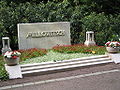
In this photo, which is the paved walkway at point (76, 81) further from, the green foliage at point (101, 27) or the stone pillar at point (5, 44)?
the green foliage at point (101, 27)

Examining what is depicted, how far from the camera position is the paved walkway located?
20.2ft

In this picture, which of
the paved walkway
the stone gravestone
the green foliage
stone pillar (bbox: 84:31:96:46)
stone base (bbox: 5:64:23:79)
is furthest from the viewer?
the green foliage

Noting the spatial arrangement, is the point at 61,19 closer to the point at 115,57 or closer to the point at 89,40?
the point at 89,40

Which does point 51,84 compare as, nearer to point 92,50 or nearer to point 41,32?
point 92,50

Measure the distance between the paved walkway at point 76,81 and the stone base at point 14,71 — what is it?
29 centimetres

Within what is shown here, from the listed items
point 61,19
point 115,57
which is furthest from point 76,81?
point 61,19

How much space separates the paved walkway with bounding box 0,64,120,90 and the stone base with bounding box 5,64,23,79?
294mm

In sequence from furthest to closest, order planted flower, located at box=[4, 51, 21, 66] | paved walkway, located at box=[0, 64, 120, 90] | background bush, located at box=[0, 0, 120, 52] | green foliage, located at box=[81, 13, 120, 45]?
green foliage, located at box=[81, 13, 120, 45] < background bush, located at box=[0, 0, 120, 52] < planted flower, located at box=[4, 51, 21, 66] < paved walkway, located at box=[0, 64, 120, 90]

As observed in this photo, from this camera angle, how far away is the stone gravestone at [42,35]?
11539 millimetres

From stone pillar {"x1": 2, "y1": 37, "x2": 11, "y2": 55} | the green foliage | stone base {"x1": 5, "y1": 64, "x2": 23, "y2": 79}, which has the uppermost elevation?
the green foliage

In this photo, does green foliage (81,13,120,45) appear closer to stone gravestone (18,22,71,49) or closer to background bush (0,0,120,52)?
background bush (0,0,120,52)

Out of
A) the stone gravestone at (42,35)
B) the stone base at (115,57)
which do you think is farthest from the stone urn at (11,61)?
the stone base at (115,57)

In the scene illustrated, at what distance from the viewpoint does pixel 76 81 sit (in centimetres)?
676

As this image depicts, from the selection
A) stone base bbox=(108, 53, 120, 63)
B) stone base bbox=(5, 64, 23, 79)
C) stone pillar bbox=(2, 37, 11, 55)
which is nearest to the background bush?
stone pillar bbox=(2, 37, 11, 55)
